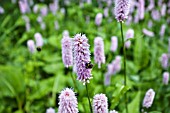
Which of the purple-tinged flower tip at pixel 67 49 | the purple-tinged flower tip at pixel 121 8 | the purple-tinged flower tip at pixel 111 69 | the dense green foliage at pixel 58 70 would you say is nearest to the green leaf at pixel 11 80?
the dense green foliage at pixel 58 70

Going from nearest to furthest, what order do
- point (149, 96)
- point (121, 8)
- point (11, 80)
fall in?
1. point (121, 8)
2. point (149, 96)
3. point (11, 80)

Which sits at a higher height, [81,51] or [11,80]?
[11,80]

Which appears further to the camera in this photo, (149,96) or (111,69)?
(111,69)

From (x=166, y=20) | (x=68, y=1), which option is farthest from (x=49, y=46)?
(x=166, y=20)

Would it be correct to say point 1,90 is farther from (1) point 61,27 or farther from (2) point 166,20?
(2) point 166,20

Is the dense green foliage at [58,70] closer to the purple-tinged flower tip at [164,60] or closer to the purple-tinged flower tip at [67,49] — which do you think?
the purple-tinged flower tip at [164,60]

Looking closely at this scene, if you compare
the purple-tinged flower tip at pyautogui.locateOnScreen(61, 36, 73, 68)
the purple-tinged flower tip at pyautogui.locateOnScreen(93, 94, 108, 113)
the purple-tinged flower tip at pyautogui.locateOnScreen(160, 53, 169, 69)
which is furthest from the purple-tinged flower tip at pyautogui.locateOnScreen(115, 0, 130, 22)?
the purple-tinged flower tip at pyautogui.locateOnScreen(160, 53, 169, 69)

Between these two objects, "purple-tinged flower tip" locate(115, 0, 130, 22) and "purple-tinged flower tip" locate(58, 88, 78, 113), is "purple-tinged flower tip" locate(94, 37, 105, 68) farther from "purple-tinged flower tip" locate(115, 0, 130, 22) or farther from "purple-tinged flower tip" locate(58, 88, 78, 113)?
"purple-tinged flower tip" locate(58, 88, 78, 113)

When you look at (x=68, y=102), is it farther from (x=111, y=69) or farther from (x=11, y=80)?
(x=11, y=80)

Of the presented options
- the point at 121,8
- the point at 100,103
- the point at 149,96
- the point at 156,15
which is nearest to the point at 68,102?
the point at 100,103
